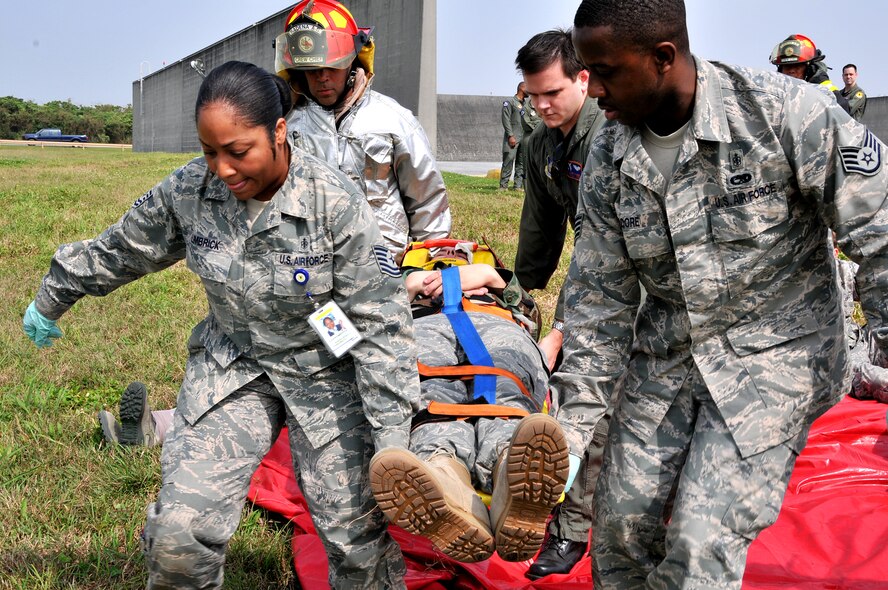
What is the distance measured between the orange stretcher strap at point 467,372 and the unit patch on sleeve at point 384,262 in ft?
2.90

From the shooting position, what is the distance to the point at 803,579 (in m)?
3.40

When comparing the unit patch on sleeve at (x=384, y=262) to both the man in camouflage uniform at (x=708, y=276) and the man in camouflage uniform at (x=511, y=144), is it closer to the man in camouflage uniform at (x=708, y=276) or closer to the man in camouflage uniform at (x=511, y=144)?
the man in camouflage uniform at (x=708, y=276)

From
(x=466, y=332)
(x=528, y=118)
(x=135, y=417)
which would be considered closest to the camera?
(x=466, y=332)

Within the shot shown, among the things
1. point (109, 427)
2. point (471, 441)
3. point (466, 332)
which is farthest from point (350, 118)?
→ point (109, 427)

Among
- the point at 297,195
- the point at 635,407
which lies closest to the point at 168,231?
the point at 297,195

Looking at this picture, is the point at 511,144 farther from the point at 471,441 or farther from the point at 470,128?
the point at 470,128

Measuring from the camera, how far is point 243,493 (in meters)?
2.92

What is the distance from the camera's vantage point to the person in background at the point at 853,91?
14.1 m

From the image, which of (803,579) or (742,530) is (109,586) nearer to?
(742,530)

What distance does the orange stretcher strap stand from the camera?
371 centimetres

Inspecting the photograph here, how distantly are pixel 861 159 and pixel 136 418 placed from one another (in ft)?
11.3

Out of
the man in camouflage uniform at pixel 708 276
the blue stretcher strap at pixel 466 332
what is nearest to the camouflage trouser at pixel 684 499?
the man in camouflage uniform at pixel 708 276

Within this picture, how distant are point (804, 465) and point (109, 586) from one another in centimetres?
307

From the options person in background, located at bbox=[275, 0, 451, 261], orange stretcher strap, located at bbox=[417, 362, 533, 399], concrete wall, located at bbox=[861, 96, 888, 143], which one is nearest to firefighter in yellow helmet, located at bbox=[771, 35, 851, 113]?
person in background, located at bbox=[275, 0, 451, 261]
